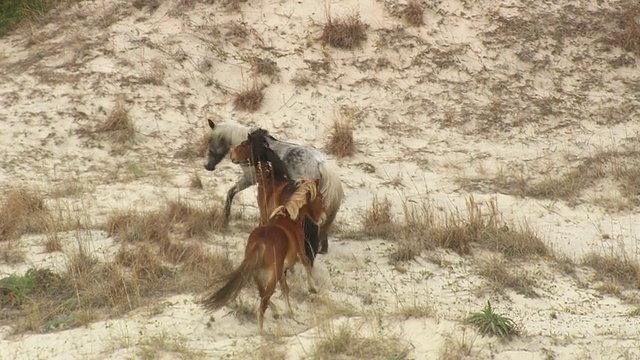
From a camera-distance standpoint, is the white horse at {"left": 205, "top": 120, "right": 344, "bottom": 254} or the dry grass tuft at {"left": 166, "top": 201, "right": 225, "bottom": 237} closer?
the white horse at {"left": 205, "top": 120, "right": 344, "bottom": 254}

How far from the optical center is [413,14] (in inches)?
489

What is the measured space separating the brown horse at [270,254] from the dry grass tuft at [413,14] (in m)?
6.27

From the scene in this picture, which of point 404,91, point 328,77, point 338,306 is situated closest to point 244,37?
point 328,77

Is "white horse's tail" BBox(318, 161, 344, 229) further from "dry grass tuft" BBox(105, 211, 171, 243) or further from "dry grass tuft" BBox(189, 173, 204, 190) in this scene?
"dry grass tuft" BBox(189, 173, 204, 190)

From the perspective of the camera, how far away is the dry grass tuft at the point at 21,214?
8133 mm

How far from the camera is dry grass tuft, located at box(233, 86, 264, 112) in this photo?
11.3m

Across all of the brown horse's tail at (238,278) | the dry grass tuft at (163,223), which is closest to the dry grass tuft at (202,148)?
the dry grass tuft at (163,223)

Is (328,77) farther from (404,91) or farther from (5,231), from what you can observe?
(5,231)

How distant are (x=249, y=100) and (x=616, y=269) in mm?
5305

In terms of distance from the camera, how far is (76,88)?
1120cm

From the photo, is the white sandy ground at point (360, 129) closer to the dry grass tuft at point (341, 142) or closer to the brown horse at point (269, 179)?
the dry grass tuft at point (341, 142)

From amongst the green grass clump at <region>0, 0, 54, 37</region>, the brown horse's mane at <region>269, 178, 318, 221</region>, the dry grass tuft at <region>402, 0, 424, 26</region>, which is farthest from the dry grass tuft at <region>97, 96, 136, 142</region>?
the dry grass tuft at <region>402, 0, 424, 26</region>

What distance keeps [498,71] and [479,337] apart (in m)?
6.37

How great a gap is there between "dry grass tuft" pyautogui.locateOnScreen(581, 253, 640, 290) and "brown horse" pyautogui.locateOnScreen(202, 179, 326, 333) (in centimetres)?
309
